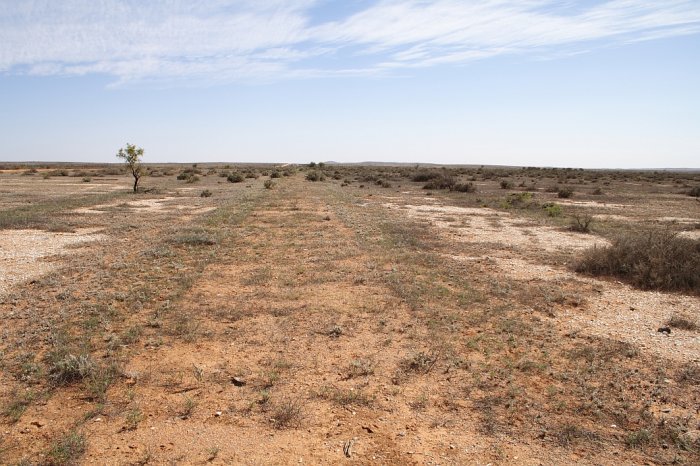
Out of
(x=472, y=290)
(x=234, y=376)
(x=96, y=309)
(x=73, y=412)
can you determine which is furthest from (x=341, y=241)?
(x=73, y=412)

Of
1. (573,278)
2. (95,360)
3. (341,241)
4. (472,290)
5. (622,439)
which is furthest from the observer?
(341,241)

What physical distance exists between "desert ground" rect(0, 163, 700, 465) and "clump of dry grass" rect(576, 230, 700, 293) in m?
0.07

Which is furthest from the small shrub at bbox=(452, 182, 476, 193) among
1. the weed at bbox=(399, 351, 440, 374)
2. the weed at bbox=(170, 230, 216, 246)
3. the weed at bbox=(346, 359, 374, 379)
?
the weed at bbox=(346, 359, 374, 379)

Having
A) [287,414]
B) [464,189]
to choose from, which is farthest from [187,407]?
[464,189]

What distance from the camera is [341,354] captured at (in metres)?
6.27

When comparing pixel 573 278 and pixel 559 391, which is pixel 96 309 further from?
pixel 573 278

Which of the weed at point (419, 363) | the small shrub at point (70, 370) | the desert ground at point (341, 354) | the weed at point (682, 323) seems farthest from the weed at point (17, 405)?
the weed at point (682, 323)

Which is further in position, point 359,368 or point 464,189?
point 464,189

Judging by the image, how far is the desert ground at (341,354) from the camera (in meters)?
4.37

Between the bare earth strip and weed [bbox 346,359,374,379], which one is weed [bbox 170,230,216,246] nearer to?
the bare earth strip

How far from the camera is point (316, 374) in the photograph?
569cm

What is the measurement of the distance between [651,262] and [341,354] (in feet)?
25.9

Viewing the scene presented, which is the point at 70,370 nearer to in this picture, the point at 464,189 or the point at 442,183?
the point at 464,189

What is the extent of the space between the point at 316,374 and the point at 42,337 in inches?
158
